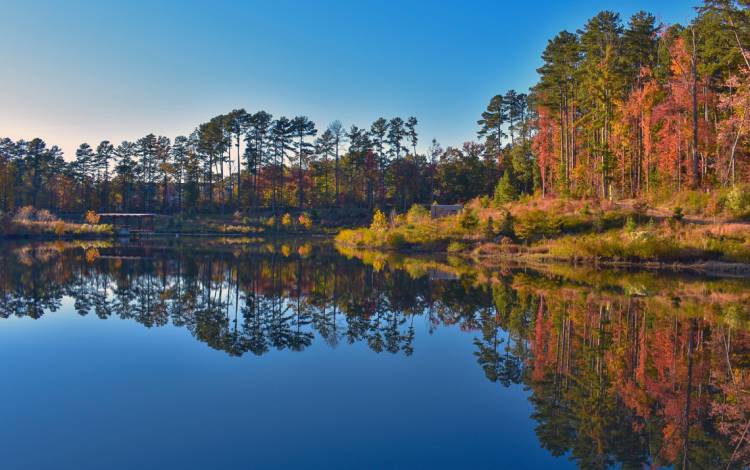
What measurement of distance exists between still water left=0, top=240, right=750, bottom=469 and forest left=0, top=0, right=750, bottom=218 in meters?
15.4

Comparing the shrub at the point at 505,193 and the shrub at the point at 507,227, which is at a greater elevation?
the shrub at the point at 505,193

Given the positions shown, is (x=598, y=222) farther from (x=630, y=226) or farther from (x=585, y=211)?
(x=630, y=226)

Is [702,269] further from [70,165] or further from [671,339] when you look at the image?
[70,165]

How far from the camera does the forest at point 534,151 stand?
111 ft

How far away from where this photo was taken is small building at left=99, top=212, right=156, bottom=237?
200 ft

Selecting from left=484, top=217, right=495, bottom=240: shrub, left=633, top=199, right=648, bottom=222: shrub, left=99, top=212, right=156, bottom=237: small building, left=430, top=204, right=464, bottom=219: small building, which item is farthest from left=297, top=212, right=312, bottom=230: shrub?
left=633, top=199, right=648, bottom=222: shrub

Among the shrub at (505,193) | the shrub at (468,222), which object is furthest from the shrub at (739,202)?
the shrub at (505,193)

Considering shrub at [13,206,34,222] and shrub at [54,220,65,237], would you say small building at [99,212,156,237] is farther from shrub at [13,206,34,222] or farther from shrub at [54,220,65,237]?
shrub at [13,206,34,222]

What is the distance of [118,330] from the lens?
13.1 metres

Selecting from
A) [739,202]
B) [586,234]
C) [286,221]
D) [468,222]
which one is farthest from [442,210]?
[739,202]

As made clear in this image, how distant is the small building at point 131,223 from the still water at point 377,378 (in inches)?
1775

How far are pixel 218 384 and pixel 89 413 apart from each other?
201 cm

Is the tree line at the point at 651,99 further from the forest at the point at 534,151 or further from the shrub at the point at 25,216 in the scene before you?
the shrub at the point at 25,216

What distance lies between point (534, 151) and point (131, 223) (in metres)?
53.5
